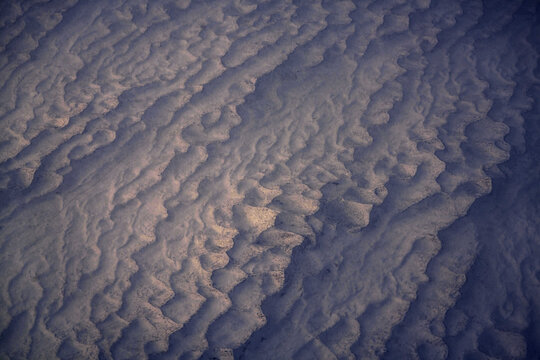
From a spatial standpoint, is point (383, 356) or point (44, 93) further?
point (44, 93)

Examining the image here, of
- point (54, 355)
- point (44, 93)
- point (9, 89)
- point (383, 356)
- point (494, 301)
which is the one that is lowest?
point (494, 301)

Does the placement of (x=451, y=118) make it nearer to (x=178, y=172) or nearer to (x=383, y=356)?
(x=383, y=356)

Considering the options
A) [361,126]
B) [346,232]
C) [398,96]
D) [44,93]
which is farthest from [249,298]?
[44,93]

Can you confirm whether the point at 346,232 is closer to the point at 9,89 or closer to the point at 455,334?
the point at 455,334

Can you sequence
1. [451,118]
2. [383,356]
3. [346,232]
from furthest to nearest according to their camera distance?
[451,118]
[346,232]
[383,356]

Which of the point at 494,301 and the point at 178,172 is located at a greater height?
the point at 178,172

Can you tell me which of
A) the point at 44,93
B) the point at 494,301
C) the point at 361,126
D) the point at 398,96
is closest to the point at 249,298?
the point at 494,301

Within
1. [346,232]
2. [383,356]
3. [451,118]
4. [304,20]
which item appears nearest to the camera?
[383,356]
